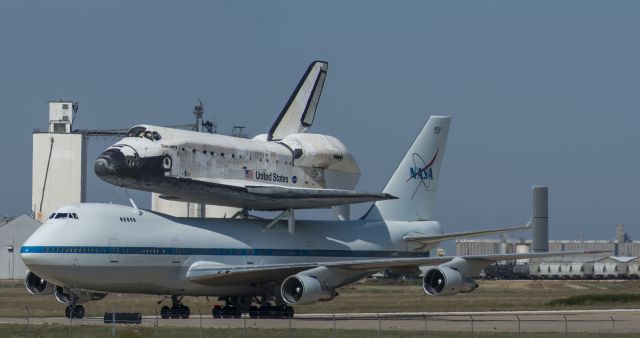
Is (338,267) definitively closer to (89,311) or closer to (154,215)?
(154,215)

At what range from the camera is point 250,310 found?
52.8 metres

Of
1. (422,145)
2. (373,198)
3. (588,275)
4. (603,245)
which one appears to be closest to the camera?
(373,198)

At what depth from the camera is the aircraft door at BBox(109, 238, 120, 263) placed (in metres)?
46.7

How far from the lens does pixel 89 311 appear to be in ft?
179

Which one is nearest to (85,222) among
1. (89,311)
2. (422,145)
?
(89,311)

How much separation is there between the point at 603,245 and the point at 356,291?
383ft

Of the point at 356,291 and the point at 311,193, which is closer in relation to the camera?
the point at 311,193

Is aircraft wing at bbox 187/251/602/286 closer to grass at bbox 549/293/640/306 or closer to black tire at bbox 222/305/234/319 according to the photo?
black tire at bbox 222/305/234/319

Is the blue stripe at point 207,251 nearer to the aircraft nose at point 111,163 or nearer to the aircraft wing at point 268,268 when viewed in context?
the aircraft wing at point 268,268

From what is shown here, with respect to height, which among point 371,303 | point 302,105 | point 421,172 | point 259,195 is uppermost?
point 302,105

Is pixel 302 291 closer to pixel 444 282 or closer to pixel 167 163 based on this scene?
pixel 444 282

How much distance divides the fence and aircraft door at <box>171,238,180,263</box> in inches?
94.6

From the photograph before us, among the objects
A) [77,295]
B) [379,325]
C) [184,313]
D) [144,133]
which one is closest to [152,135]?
[144,133]

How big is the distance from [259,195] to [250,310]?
540 centimetres
